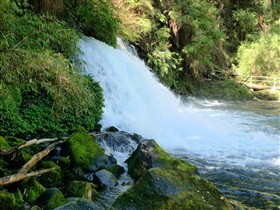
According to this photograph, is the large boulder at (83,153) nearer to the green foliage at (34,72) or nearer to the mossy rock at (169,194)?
the green foliage at (34,72)

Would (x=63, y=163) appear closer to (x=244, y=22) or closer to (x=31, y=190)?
(x=31, y=190)

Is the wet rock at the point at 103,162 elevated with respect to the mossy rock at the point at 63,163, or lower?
lower

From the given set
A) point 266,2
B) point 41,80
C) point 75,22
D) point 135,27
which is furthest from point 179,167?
point 266,2

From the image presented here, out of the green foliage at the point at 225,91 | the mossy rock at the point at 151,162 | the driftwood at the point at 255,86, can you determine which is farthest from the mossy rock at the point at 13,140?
the driftwood at the point at 255,86

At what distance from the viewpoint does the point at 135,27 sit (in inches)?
614

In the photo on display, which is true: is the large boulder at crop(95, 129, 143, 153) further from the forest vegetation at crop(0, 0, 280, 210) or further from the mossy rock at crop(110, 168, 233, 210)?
the mossy rock at crop(110, 168, 233, 210)

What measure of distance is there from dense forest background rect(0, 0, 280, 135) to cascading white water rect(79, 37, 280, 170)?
1.08 meters

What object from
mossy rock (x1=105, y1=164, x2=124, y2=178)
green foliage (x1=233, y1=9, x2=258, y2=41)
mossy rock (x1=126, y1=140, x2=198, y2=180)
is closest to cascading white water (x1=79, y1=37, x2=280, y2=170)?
mossy rock (x1=126, y1=140, x2=198, y2=180)

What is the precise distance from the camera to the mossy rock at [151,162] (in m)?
5.84

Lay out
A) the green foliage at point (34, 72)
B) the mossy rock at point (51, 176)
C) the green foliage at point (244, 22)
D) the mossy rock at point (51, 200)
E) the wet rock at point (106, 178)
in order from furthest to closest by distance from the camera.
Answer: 1. the green foliage at point (244, 22)
2. the wet rock at point (106, 178)
3. the mossy rock at point (51, 176)
4. the green foliage at point (34, 72)
5. the mossy rock at point (51, 200)

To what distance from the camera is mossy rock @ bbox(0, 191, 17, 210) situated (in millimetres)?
4074

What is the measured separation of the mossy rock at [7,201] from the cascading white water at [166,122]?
4566mm

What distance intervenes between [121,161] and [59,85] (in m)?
2.68

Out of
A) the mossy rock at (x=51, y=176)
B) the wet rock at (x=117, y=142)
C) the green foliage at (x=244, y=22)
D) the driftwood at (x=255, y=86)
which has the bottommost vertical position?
the driftwood at (x=255, y=86)
